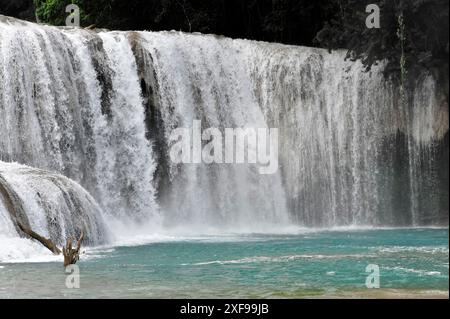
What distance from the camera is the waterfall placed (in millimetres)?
26953

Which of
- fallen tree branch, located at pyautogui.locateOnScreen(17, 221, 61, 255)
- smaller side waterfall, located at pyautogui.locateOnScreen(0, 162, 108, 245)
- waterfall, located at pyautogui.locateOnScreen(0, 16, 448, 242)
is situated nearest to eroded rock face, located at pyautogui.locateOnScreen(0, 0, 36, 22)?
waterfall, located at pyautogui.locateOnScreen(0, 16, 448, 242)

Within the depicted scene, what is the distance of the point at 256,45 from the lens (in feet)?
103

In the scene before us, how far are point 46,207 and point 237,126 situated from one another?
11509 millimetres

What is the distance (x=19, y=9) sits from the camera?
43.8 meters

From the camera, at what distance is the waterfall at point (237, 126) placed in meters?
27.0

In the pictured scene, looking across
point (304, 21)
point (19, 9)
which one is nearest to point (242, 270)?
point (304, 21)

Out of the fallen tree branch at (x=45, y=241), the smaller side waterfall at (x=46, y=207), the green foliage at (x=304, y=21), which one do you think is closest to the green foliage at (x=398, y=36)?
the green foliage at (x=304, y=21)

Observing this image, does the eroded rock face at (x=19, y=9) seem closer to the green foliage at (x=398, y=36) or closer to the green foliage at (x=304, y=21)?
the green foliage at (x=304, y=21)

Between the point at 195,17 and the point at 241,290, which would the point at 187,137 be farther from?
the point at 241,290

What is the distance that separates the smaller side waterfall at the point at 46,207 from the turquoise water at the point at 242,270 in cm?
99

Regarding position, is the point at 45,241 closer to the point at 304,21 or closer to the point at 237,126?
the point at 237,126

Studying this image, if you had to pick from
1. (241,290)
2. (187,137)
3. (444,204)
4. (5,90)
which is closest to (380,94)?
(444,204)

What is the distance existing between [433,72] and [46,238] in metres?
15.1

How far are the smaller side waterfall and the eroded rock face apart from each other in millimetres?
22611
